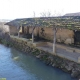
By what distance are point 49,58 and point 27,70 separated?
109 inches

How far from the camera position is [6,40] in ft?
90.4

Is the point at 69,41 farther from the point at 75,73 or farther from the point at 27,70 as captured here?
the point at 27,70

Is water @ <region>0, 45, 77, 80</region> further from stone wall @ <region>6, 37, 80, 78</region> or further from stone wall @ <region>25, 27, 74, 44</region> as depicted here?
stone wall @ <region>25, 27, 74, 44</region>

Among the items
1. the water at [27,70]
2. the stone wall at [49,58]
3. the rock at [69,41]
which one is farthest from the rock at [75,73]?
the rock at [69,41]

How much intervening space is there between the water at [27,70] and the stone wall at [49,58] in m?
0.48

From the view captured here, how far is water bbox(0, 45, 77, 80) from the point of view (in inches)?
556

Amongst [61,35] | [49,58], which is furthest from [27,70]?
[61,35]

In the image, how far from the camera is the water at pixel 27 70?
1412 centimetres

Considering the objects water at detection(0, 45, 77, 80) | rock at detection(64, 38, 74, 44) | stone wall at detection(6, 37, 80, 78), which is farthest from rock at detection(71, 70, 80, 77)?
rock at detection(64, 38, 74, 44)

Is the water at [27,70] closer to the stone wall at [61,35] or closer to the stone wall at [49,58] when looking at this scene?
the stone wall at [49,58]

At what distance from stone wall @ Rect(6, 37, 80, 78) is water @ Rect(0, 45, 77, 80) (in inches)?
Answer: 18.9

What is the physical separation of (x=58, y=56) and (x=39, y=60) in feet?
7.65

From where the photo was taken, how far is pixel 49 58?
1722 centimetres

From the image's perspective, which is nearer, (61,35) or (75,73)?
(75,73)
